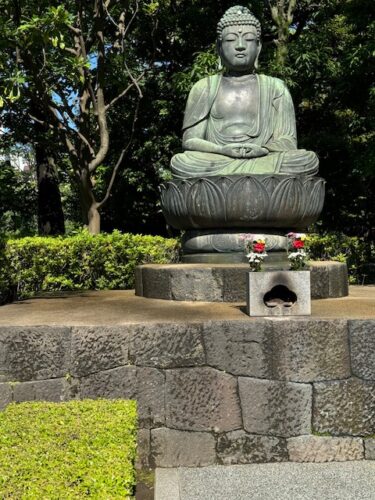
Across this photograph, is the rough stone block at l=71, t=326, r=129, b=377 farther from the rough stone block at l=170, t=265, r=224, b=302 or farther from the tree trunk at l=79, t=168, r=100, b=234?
the tree trunk at l=79, t=168, r=100, b=234

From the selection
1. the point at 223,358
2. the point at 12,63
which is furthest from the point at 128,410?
the point at 12,63

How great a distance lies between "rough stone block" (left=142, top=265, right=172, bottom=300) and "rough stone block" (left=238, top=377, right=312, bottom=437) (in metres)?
1.42

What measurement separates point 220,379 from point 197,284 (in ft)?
3.82

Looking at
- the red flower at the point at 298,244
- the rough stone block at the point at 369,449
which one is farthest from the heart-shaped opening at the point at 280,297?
the rough stone block at the point at 369,449

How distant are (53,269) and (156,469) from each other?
13.8 feet

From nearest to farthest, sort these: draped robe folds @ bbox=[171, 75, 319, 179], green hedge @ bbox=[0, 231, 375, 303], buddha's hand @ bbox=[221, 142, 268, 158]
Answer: draped robe folds @ bbox=[171, 75, 319, 179] < buddha's hand @ bbox=[221, 142, 268, 158] < green hedge @ bbox=[0, 231, 375, 303]

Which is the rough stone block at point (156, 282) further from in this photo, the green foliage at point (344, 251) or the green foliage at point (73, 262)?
the green foliage at point (344, 251)

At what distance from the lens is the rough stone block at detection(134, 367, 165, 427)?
3.20 meters

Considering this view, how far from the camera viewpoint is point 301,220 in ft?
15.5

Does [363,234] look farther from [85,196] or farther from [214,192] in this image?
[214,192]

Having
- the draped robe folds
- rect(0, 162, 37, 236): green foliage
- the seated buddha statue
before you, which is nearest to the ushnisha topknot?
the seated buddha statue

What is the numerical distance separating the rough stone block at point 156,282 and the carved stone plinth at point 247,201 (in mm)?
577

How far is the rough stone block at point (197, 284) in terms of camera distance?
4.19 meters

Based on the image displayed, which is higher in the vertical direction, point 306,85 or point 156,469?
point 306,85
